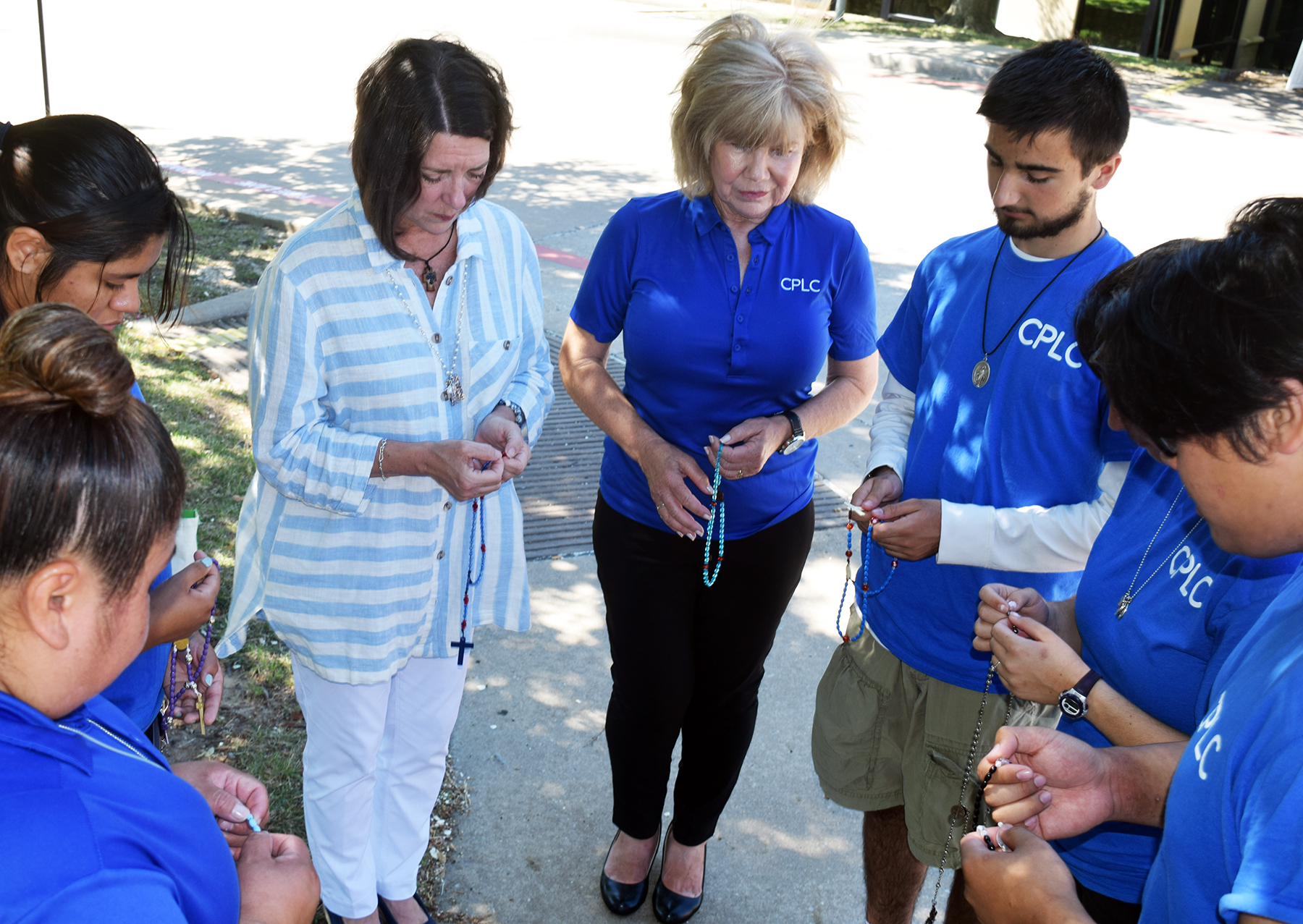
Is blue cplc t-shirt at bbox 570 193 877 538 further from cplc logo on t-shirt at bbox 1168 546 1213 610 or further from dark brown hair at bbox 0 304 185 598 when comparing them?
dark brown hair at bbox 0 304 185 598

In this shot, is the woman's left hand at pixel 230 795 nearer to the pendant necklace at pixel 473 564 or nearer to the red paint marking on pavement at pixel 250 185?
the pendant necklace at pixel 473 564

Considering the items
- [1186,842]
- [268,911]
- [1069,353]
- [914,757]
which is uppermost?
[1069,353]

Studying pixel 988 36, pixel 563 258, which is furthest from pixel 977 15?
pixel 563 258

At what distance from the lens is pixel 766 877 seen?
3.05 meters

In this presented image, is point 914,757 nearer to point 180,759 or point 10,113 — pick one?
point 180,759

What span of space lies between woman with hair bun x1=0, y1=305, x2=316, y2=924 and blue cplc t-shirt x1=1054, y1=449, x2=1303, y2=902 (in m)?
1.42

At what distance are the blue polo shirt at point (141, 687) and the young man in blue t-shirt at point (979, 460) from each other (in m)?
1.52

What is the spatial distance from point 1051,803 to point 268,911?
1173 mm

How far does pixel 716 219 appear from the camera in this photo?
102 inches

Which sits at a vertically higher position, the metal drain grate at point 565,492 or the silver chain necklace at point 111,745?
the silver chain necklace at point 111,745

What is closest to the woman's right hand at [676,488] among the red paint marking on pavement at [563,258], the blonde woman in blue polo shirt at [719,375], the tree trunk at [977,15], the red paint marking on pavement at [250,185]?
the blonde woman in blue polo shirt at [719,375]

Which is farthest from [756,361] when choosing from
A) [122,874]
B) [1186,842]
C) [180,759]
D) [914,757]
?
[180,759]

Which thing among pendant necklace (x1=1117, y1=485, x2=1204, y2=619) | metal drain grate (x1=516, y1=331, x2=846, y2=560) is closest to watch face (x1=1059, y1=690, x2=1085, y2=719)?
pendant necklace (x1=1117, y1=485, x2=1204, y2=619)

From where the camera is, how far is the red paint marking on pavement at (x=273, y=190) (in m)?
7.86
